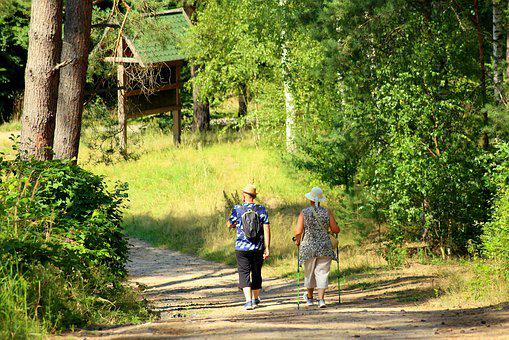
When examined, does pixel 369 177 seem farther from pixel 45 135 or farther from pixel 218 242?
pixel 45 135

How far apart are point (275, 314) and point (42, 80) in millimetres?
4735

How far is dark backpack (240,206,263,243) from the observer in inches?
486

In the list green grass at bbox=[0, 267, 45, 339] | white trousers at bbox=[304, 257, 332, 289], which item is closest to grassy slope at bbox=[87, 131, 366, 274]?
white trousers at bbox=[304, 257, 332, 289]

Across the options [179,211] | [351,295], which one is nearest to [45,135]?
[351,295]

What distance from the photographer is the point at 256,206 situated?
41.0 ft

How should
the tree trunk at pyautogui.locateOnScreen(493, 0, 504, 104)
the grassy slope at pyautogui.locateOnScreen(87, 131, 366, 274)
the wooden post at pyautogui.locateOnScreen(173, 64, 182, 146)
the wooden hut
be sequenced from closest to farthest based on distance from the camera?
1. the tree trunk at pyautogui.locateOnScreen(493, 0, 504, 104)
2. the grassy slope at pyautogui.locateOnScreen(87, 131, 366, 274)
3. the wooden hut
4. the wooden post at pyautogui.locateOnScreen(173, 64, 182, 146)

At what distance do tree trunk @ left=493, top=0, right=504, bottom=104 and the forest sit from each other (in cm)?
4

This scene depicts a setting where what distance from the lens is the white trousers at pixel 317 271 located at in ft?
41.2

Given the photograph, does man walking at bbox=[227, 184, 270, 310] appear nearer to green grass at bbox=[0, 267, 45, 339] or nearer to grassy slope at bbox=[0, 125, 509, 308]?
grassy slope at bbox=[0, 125, 509, 308]

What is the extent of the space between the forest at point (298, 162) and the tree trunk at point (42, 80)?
2 centimetres

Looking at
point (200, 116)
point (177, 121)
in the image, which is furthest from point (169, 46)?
point (200, 116)

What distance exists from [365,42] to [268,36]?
30.9ft

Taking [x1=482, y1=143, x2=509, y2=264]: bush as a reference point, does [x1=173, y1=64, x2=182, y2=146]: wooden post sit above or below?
above

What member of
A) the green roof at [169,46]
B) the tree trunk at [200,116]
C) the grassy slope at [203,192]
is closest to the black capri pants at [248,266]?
the grassy slope at [203,192]
